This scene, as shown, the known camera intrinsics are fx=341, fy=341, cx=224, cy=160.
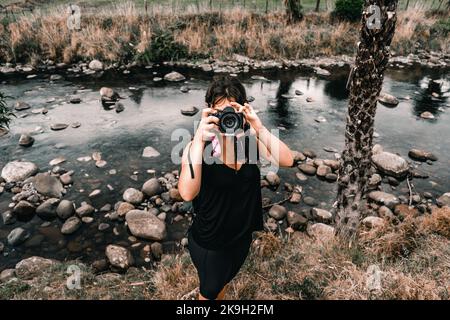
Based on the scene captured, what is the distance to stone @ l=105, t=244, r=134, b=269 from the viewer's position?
13.5 ft

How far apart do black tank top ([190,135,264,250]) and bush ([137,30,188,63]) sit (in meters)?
10.5

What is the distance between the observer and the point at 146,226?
4.62m

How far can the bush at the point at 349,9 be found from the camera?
14.2m

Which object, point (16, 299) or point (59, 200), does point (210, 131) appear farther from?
point (59, 200)

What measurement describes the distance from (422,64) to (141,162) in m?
Answer: 11.8

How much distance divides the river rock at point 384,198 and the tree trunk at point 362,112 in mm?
1786

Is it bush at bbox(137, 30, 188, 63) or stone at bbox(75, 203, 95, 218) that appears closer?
stone at bbox(75, 203, 95, 218)

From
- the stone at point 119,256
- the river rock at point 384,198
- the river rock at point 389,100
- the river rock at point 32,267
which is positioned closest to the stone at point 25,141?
the river rock at point 32,267

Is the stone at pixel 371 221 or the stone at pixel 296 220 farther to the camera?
the stone at pixel 296 220

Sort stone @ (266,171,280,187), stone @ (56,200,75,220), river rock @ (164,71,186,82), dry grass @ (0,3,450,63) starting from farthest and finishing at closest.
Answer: dry grass @ (0,3,450,63) < river rock @ (164,71,186,82) < stone @ (266,171,280,187) < stone @ (56,200,75,220)

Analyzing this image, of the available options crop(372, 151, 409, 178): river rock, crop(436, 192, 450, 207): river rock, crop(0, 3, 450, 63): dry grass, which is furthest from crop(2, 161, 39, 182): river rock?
crop(0, 3, 450, 63): dry grass

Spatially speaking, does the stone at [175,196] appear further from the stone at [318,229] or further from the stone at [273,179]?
the stone at [318,229]

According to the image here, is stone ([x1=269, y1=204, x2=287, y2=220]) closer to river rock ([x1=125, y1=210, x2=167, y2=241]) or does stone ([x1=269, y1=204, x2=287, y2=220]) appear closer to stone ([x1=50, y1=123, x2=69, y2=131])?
river rock ([x1=125, y1=210, x2=167, y2=241])

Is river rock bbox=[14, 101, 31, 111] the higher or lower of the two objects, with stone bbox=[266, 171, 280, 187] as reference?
higher
